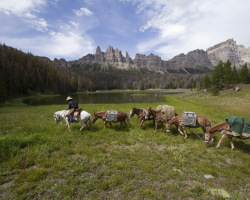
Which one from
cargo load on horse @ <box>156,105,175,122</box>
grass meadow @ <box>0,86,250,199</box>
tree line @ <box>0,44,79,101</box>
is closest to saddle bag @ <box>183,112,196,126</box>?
grass meadow @ <box>0,86,250,199</box>

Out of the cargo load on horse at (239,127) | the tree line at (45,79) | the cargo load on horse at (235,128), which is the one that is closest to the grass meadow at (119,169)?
the cargo load on horse at (235,128)

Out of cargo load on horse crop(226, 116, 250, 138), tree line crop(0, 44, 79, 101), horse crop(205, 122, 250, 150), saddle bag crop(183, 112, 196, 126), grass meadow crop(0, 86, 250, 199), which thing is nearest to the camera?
grass meadow crop(0, 86, 250, 199)

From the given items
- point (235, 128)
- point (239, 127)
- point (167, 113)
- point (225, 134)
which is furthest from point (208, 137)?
point (167, 113)

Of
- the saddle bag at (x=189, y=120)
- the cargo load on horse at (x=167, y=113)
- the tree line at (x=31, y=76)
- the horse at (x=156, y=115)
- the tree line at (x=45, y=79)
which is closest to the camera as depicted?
the saddle bag at (x=189, y=120)

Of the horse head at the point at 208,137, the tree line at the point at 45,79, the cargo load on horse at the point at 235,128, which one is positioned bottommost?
the horse head at the point at 208,137

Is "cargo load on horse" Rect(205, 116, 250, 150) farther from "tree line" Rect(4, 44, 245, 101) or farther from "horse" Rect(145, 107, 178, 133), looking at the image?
"tree line" Rect(4, 44, 245, 101)

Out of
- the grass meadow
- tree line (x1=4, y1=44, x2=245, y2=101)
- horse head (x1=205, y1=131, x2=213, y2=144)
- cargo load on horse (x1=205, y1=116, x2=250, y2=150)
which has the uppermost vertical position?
tree line (x1=4, y1=44, x2=245, y2=101)

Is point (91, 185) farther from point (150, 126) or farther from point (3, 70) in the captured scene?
point (3, 70)

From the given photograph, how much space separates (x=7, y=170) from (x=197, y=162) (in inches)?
393

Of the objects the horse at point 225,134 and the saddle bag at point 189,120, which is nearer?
the horse at point 225,134

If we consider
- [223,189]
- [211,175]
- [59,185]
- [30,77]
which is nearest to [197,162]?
[211,175]

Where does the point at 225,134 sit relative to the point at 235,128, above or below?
below

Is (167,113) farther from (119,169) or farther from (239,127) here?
(119,169)

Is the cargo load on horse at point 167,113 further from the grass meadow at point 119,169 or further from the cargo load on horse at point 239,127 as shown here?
the cargo load on horse at point 239,127
